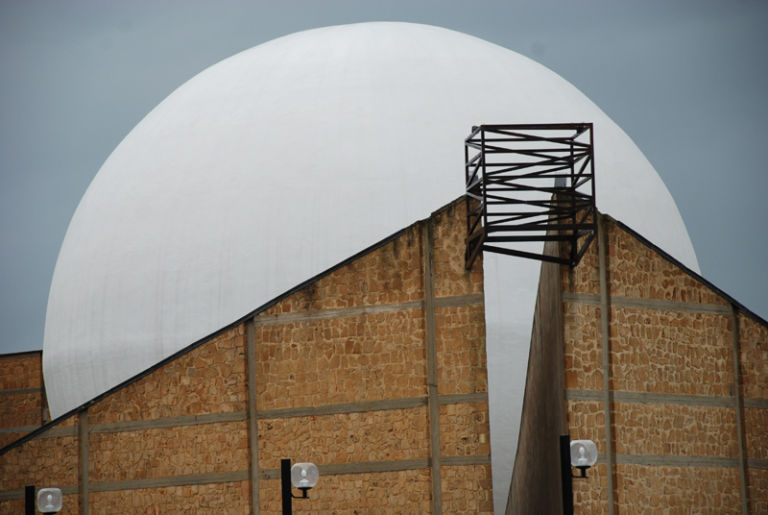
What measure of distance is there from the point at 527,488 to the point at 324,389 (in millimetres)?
6775

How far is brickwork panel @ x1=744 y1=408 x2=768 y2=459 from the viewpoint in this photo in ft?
62.4

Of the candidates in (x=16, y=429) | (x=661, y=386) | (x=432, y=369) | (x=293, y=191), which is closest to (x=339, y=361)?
(x=432, y=369)

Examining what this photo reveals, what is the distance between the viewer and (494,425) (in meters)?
24.7

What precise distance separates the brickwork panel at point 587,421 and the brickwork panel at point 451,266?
2.18 m

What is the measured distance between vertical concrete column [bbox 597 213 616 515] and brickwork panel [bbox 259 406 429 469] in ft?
8.57

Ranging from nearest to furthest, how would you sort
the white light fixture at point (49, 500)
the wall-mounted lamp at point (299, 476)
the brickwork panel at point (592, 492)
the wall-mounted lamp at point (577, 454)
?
the wall-mounted lamp at point (577, 454), the wall-mounted lamp at point (299, 476), the white light fixture at point (49, 500), the brickwork panel at point (592, 492)

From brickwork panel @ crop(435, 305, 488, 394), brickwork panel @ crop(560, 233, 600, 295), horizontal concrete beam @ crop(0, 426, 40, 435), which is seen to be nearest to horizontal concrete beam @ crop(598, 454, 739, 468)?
brickwork panel @ crop(435, 305, 488, 394)

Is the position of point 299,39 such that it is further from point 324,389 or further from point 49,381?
point 324,389

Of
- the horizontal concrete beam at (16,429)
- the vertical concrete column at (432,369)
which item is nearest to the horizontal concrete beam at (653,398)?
the vertical concrete column at (432,369)

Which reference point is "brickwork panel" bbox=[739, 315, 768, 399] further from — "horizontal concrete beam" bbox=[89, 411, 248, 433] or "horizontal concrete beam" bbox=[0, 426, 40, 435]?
"horizontal concrete beam" bbox=[0, 426, 40, 435]

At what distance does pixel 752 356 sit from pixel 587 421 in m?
2.98

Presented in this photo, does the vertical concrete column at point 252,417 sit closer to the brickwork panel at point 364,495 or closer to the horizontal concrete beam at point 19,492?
the brickwork panel at point 364,495

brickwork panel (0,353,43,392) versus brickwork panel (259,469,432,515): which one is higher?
brickwork panel (0,353,43,392)

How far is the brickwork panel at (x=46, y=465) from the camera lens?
59.7ft
